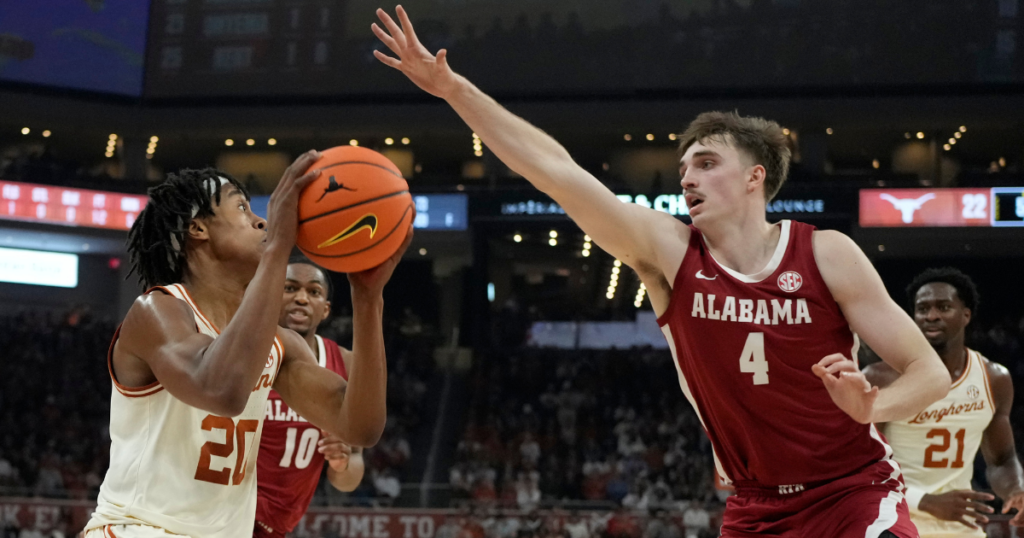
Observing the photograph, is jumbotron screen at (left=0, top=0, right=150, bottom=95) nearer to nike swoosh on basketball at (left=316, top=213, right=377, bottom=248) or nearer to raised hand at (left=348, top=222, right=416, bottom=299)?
raised hand at (left=348, top=222, right=416, bottom=299)

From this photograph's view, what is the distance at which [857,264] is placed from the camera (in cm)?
326

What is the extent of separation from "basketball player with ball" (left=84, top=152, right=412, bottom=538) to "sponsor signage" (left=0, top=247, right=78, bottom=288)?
2094 centimetres

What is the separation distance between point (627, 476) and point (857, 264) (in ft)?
44.2

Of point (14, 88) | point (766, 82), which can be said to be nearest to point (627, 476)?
point (766, 82)

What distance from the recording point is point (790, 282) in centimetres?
326

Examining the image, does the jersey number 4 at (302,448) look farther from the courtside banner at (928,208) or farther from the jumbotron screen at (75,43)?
the jumbotron screen at (75,43)

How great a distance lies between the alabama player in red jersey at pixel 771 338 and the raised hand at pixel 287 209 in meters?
0.48

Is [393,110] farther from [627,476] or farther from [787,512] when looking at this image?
[787,512]

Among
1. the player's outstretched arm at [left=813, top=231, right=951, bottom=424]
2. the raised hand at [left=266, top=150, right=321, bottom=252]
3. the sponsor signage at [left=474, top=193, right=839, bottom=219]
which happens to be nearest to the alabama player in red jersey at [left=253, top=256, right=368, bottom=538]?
the raised hand at [left=266, top=150, right=321, bottom=252]

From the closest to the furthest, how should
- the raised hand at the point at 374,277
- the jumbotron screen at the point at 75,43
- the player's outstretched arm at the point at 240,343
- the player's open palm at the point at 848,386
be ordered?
the player's open palm at the point at 848,386 → the player's outstretched arm at the point at 240,343 → the raised hand at the point at 374,277 → the jumbotron screen at the point at 75,43

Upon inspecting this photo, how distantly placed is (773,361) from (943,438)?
3308 millimetres

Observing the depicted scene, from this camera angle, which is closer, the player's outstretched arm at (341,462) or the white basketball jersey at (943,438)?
the player's outstretched arm at (341,462)

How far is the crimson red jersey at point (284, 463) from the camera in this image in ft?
17.6

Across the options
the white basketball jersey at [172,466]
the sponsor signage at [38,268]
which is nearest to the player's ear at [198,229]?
the white basketball jersey at [172,466]
